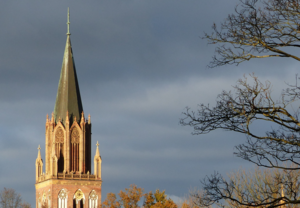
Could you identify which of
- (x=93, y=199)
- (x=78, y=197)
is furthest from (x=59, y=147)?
(x=93, y=199)

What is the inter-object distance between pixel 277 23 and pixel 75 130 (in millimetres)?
92269

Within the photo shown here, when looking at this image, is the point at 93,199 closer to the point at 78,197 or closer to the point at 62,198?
the point at 78,197

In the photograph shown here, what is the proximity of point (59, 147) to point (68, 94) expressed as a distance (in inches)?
356

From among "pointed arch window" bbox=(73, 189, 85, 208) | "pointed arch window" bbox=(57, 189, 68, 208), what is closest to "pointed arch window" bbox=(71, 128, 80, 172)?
"pointed arch window" bbox=(73, 189, 85, 208)

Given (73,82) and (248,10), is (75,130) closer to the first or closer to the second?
(73,82)

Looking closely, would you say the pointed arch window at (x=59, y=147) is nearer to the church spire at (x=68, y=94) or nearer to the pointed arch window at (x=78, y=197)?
the church spire at (x=68, y=94)

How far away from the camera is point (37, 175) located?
11581cm

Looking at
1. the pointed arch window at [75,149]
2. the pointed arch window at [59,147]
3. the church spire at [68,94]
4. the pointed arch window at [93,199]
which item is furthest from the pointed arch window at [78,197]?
the church spire at [68,94]

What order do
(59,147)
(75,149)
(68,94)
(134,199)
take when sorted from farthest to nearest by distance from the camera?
(68,94) < (75,149) < (59,147) < (134,199)

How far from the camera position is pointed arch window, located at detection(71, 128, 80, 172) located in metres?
112

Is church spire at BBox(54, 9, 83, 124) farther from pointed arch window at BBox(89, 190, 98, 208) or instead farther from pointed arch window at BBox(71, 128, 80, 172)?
pointed arch window at BBox(89, 190, 98, 208)

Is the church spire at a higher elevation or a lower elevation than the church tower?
higher

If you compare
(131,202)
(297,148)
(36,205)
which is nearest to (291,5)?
(297,148)

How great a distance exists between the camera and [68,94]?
113812mm
